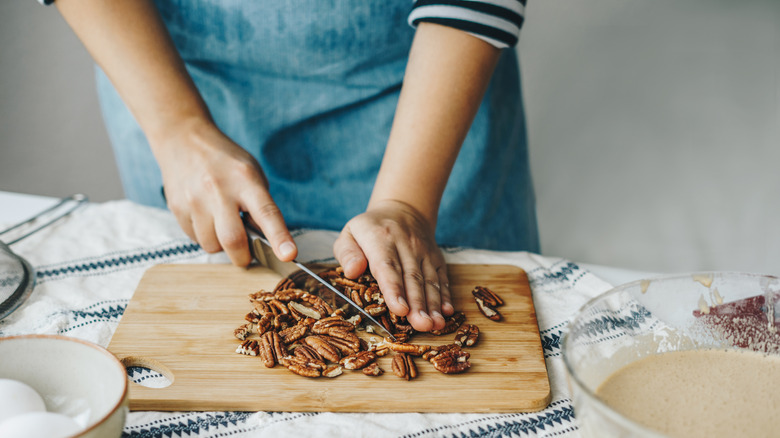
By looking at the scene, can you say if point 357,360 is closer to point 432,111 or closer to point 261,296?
point 261,296

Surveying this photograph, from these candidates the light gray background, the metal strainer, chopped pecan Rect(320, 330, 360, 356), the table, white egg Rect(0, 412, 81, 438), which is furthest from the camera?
the light gray background

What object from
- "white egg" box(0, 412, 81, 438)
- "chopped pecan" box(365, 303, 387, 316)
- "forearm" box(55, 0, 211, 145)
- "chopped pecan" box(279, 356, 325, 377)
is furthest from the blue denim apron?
"white egg" box(0, 412, 81, 438)

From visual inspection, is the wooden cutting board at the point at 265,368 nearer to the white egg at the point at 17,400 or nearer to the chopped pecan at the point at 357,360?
the chopped pecan at the point at 357,360

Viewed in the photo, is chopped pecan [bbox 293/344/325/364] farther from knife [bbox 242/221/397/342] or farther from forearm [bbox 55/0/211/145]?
forearm [bbox 55/0/211/145]

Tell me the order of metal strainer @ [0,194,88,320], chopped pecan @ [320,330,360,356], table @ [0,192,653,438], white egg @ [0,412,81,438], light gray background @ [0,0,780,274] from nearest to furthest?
white egg @ [0,412,81,438], table @ [0,192,653,438], chopped pecan @ [320,330,360,356], metal strainer @ [0,194,88,320], light gray background @ [0,0,780,274]

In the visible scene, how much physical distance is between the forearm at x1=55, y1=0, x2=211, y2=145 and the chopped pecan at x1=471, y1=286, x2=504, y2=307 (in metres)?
0.58

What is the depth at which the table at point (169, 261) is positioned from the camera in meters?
0.68

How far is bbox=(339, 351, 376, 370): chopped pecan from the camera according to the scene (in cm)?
75

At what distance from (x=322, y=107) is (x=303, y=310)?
1.59ft

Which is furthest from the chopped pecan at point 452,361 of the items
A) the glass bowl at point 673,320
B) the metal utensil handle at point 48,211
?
the metal utensil handle at point 48,211

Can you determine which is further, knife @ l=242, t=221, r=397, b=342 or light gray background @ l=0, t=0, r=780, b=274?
light gray background @ l=0, t=0, r=780, b=274

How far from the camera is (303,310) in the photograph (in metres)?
0.88

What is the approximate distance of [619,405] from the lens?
0.51 m

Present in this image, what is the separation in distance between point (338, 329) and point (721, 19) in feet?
6.13
